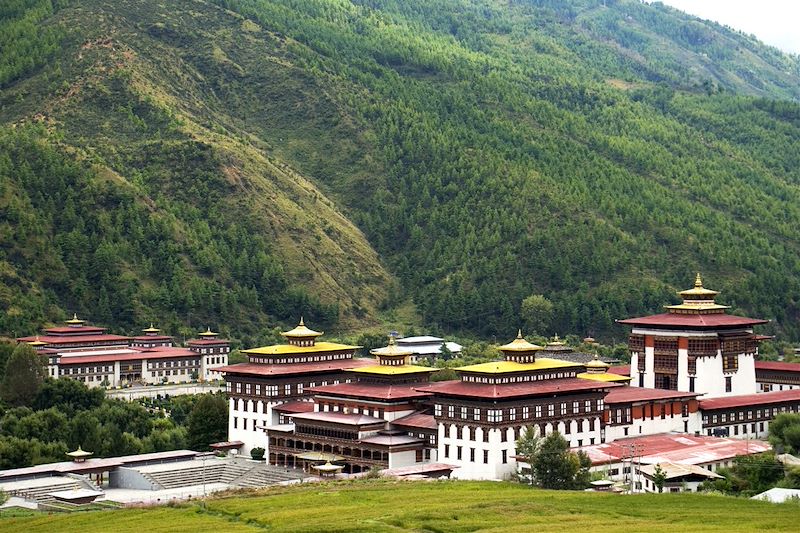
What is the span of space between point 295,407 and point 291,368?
5990 mm

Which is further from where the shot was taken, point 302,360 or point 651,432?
point 302,360

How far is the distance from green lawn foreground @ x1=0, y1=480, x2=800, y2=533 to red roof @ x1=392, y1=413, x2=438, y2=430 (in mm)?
11311

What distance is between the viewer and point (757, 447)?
108m

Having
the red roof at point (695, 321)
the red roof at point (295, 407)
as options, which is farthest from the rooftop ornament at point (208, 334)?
the red roof at point (695, 321)

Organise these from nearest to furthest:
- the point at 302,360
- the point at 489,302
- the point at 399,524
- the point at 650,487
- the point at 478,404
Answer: the point at 399,524 → the point at 650,487 → the point at 478,404 → the point at 302,360 → the point at 489,302

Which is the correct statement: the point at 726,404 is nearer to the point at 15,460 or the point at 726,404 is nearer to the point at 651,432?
the point at 651,432

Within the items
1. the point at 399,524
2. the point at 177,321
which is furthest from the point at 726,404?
the point at 177,321

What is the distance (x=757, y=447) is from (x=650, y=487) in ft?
49.1

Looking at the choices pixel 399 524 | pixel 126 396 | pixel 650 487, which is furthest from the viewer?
pixel 126 396

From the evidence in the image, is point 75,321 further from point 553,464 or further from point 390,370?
point 553,464

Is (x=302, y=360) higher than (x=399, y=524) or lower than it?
higher

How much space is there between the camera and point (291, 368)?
122812mm

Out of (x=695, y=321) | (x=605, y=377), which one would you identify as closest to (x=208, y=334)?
(x=695, y=321)

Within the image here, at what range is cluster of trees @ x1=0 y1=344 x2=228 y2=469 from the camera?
113m
